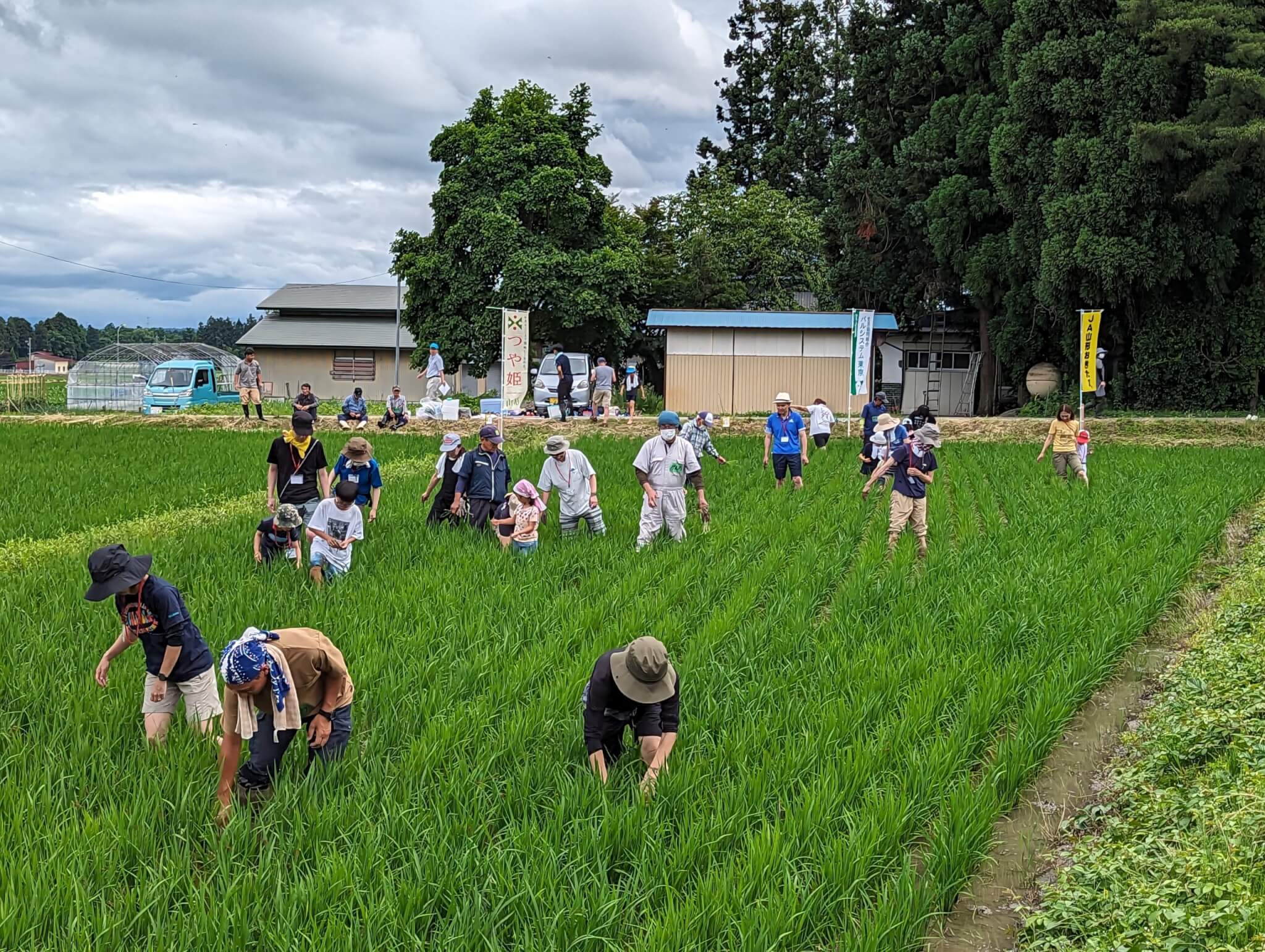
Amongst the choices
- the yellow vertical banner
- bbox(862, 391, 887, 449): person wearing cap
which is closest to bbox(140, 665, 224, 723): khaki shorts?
bbox(862, 391, 887, 449): person wearing cap

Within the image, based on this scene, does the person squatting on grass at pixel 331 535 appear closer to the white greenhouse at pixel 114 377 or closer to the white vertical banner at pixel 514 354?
the white vertical banner at pixel 514 354

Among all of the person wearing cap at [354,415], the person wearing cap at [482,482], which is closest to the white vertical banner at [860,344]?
the person wearing cap at [354,415]

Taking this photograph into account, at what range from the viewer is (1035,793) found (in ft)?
15.4

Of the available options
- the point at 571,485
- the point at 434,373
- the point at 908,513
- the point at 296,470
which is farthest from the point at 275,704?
the point at 434,373

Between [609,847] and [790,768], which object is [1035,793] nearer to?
[790,768]

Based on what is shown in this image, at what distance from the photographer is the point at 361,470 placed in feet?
26.3

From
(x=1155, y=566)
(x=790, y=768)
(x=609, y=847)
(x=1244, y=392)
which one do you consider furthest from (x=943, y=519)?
(x=1244, y=392)

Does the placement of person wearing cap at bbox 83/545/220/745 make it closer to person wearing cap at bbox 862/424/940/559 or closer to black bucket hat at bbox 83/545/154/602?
black bucket hat at bbox 83/545/154/602

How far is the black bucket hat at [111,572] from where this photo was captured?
410cm

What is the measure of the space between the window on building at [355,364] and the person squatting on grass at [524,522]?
104ft

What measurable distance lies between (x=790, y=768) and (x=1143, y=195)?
22090 mm

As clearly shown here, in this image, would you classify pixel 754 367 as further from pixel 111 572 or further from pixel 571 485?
pixel 111 572

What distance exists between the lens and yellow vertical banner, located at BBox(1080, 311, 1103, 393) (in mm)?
18170

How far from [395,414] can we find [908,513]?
14650 mm
